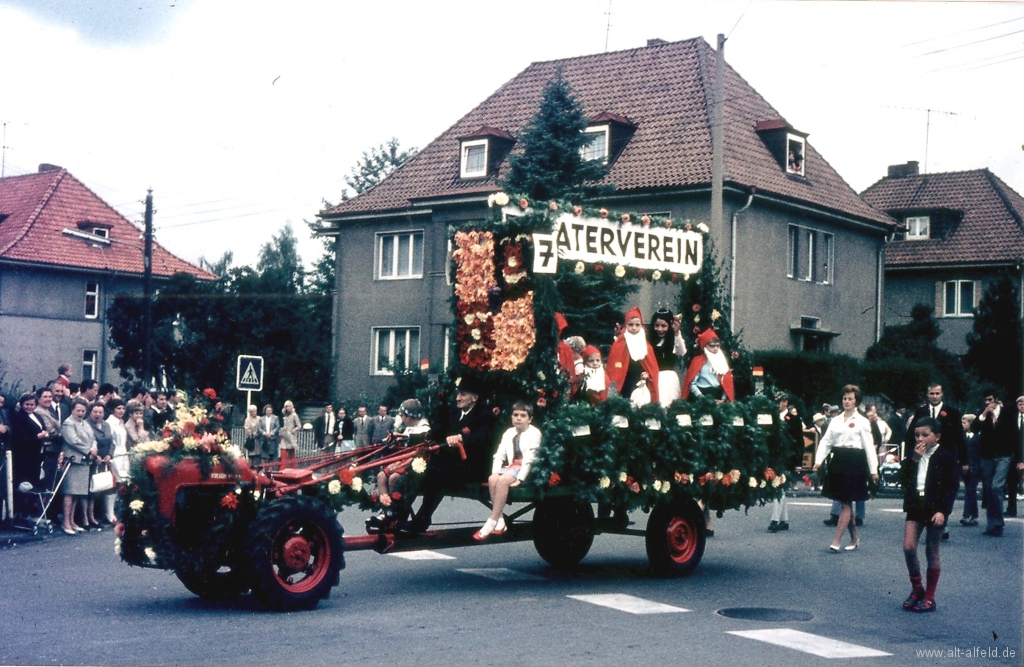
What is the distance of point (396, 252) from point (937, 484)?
31677 mm

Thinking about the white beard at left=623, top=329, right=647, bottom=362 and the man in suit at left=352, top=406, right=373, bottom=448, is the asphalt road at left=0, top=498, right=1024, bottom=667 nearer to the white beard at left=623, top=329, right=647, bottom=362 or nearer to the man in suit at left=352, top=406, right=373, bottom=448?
the white beard at left=623, top=329, right=647, bottom=362

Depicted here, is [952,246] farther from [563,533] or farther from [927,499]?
[927,499]

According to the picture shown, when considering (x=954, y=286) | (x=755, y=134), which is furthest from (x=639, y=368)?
(x=954, y=286)

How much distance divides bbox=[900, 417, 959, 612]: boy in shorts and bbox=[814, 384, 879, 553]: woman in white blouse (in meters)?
4.22

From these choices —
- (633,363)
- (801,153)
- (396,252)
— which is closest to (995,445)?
(633,363)

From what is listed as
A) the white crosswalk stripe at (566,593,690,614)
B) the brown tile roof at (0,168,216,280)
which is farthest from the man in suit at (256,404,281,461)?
the white crosswalk stripe at (566,593,690,614)

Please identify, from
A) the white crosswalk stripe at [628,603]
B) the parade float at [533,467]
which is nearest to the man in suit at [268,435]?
the parade float at [533,467]

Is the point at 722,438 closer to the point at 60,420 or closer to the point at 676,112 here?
the point at 60,420

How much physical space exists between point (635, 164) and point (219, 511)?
2749 centimetres

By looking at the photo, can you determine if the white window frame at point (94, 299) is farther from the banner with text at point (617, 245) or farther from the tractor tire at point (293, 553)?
the tractor tire at point (293, 553)

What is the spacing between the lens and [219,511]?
1012 cm

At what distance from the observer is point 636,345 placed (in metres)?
13.6

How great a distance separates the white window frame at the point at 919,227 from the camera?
5241 cm

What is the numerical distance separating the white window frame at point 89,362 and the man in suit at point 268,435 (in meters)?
15.5
